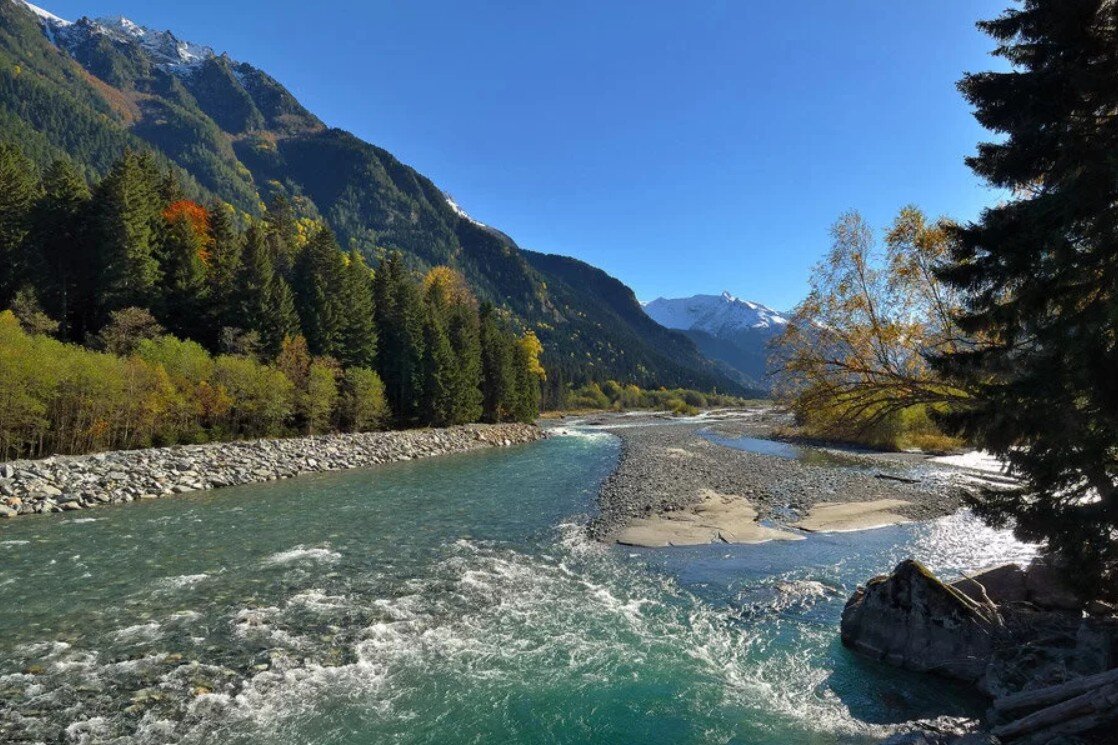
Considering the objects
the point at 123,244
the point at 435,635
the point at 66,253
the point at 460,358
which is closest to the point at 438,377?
the point at 460,358

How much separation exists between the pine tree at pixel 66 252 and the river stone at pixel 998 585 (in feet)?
195

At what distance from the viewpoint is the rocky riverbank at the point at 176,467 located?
23.6 metres

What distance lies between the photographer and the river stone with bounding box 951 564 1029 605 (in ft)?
38.3

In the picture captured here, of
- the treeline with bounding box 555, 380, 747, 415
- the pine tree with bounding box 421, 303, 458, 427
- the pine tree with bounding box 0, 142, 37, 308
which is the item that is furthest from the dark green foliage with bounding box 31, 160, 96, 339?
the treeline with bounding box 555, 380, 747, 415

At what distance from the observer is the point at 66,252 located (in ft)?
156

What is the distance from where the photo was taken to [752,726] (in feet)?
27.9

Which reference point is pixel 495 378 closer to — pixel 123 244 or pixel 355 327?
pixel 355 327

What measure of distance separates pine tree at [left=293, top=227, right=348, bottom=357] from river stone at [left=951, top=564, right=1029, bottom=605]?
54.1 m

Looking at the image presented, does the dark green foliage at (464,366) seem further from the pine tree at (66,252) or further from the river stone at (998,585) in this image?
the river stone at (998,585)

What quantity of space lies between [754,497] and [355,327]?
4672 cm

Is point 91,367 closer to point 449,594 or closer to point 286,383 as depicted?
point 286,383

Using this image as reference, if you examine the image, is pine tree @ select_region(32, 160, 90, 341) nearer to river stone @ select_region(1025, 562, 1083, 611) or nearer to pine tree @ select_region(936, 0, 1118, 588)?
pine tree @ select_region(936, 0, 1118, 588)

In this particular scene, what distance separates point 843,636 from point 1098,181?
9312 mm

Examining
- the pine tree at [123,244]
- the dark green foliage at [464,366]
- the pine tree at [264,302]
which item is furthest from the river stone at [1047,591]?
the pine tree at [123,244]
